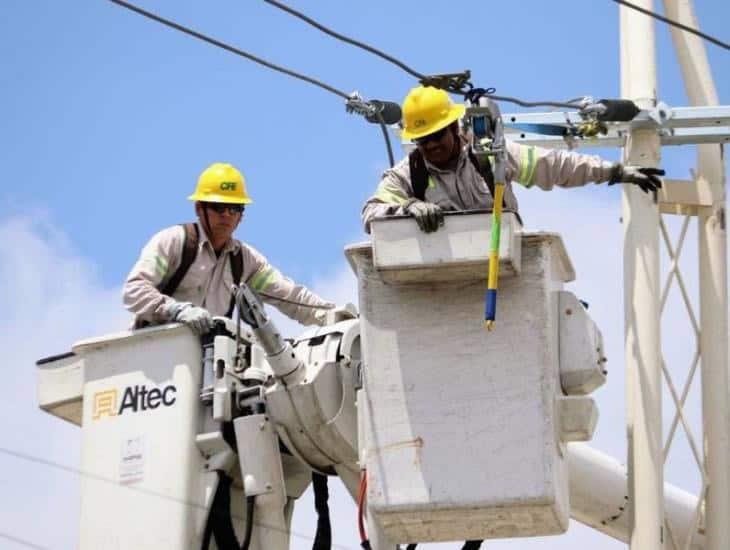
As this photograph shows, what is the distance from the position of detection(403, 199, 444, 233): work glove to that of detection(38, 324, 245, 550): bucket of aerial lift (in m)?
1.86

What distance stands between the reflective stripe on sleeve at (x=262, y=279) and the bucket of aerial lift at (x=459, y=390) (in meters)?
1.77

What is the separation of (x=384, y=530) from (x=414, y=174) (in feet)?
5.50

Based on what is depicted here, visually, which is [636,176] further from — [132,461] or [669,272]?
[132,461]

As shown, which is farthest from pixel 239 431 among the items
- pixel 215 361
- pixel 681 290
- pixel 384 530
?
pixel 681 290

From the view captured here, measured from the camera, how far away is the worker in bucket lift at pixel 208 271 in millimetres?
11555

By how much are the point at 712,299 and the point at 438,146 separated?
9.40ft

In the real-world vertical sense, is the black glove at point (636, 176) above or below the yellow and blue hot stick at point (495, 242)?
above

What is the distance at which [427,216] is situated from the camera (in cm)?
998

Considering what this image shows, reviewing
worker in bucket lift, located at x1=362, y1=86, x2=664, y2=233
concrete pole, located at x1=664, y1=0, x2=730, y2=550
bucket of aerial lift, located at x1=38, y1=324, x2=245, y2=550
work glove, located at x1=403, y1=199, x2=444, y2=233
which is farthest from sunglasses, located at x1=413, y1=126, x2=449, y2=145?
concrete pole, located at x1=664, y1=0, x2=730, y2=550

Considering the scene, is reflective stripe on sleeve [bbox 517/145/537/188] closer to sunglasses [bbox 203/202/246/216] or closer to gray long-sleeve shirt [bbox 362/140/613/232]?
gray long-sleeve shirt [bbox 362/140/613/232]

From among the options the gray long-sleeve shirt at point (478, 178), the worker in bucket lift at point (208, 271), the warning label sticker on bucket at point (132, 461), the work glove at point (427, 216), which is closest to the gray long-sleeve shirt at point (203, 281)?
the worker in bucket lift at point (208, 271)

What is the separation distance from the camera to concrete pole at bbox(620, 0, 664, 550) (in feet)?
39.8

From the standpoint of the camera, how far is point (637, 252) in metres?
12.5

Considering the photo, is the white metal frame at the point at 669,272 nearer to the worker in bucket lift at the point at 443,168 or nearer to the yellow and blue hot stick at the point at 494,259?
the worker in bucket lift at the point at 443,168
